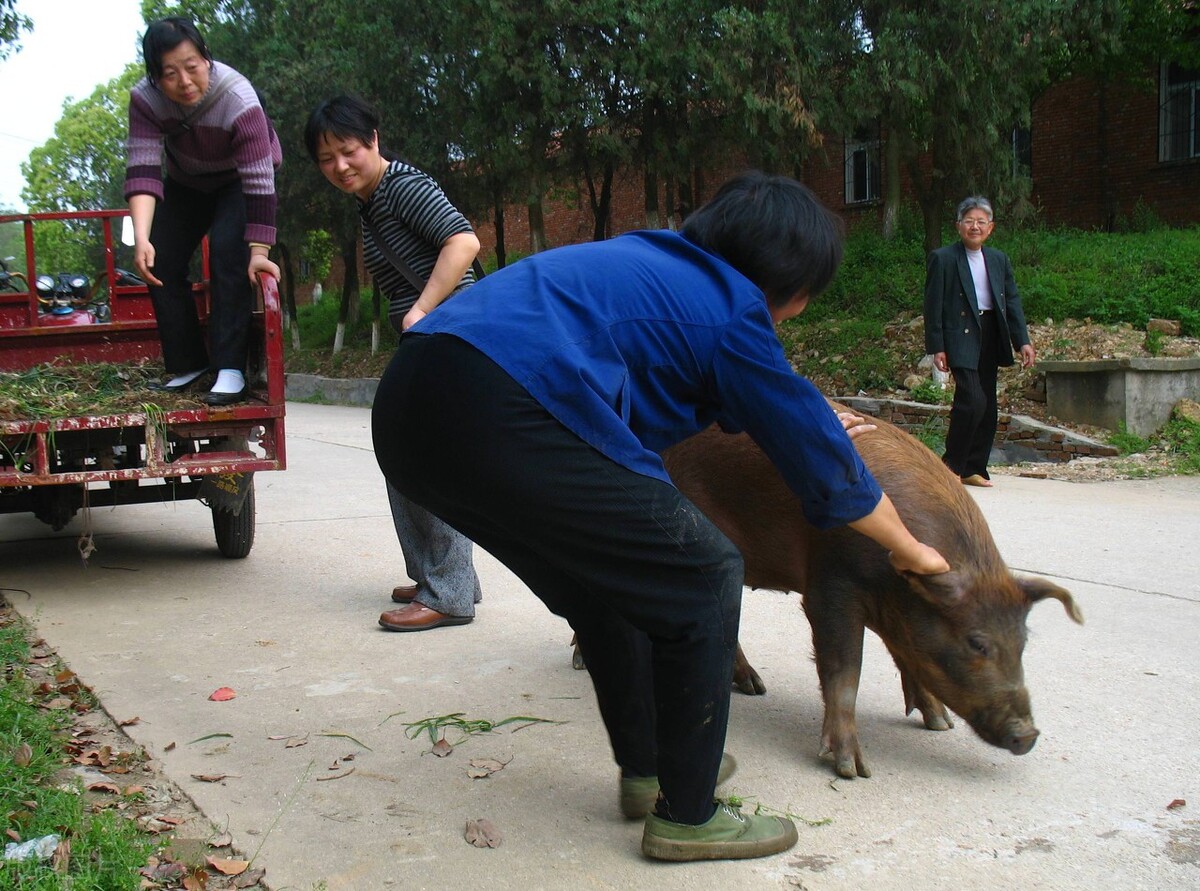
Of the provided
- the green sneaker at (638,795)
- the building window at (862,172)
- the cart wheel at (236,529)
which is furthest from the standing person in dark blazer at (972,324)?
the building window at (862,172)

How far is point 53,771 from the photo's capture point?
314cm

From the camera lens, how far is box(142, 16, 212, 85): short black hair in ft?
16.5

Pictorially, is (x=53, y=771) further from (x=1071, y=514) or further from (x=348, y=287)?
(x=348, y=287)

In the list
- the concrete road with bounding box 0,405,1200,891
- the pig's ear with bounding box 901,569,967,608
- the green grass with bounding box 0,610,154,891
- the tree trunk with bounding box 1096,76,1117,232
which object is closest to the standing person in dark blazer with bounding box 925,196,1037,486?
the concrete road with bounding box 0,405,1200,891

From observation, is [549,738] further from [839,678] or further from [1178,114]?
[1178,114]

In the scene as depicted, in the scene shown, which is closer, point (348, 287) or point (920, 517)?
point (920, 517)

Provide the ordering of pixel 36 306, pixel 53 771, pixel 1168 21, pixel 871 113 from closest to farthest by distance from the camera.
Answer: pixel 53 771 < pixel 36 306 < pixel 871 113 < pixel 1168 21

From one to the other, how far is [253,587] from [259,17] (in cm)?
2472

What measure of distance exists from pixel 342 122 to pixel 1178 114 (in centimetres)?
1874

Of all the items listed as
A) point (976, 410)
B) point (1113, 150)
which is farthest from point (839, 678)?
point (1113, 150)

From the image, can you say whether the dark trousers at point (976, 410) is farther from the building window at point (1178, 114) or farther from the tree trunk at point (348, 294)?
the tree trunk at point (348, 294)

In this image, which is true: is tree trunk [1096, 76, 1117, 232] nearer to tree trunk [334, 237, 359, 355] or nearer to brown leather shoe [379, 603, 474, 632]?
tree trunk [334, 237, 359, 355]

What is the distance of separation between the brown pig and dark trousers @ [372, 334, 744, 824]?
2.54 ft

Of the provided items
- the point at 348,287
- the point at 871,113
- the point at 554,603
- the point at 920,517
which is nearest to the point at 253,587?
the point at 554,603
